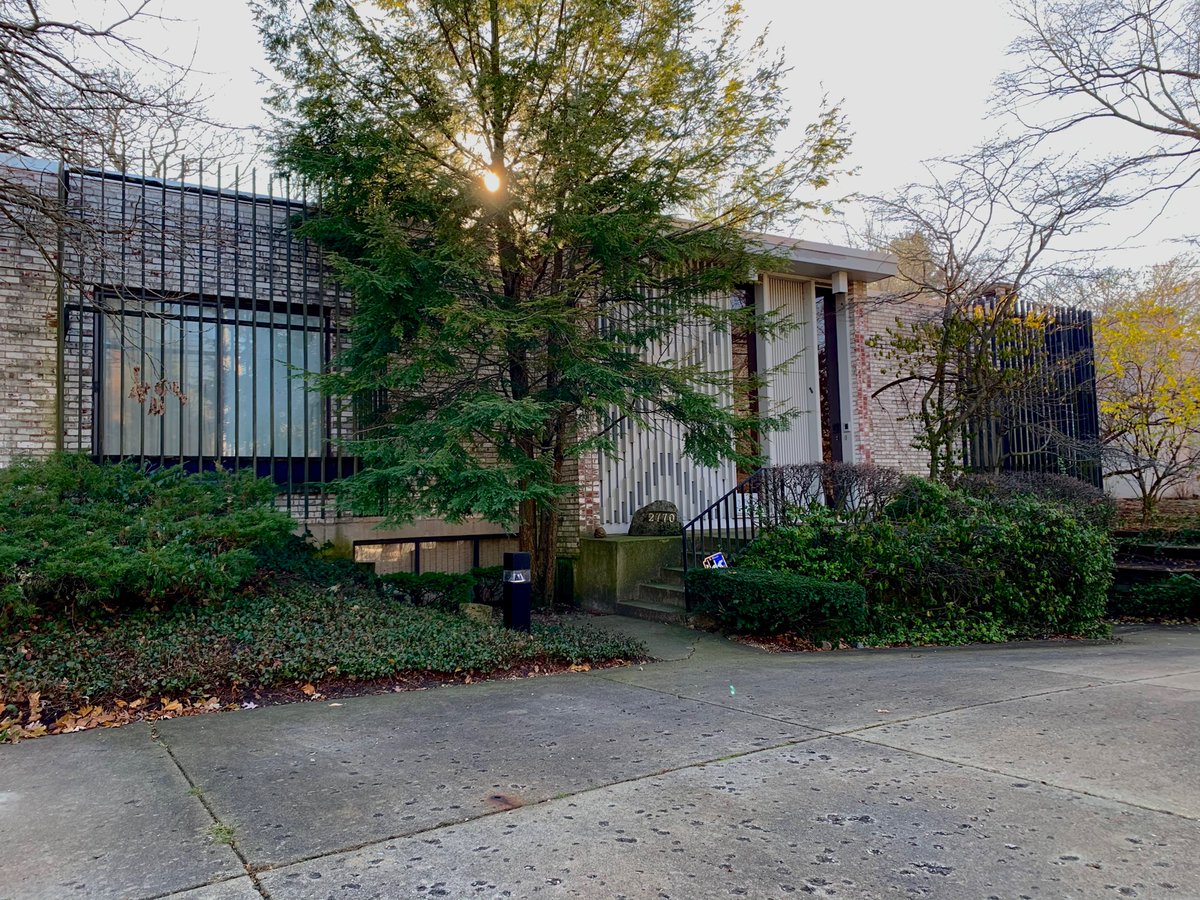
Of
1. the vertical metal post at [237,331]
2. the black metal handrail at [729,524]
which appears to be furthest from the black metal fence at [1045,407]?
the vertical metal post at [237,331]

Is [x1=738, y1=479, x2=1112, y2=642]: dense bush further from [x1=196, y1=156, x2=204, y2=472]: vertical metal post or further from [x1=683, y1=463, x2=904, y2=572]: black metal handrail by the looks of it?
[x1=196, y1=156, x2=204, y2=472]: vertical metal post

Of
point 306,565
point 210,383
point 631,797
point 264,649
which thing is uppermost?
point 210,383

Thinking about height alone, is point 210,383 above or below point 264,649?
above

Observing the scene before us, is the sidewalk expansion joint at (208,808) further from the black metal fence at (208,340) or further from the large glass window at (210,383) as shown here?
the large glass window at (210,383)

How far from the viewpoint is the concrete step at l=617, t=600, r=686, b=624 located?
870 centimetres

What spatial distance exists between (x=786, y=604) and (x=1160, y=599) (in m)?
6.44

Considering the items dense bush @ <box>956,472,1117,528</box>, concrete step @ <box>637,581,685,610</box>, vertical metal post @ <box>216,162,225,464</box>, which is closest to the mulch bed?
concrete step @ <box>637,581,685,610</box>

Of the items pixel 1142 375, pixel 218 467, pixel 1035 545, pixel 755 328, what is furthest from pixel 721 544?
pixel 1142 375

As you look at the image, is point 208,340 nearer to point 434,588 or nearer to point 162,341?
point 162,341

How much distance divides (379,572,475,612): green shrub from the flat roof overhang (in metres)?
6.17

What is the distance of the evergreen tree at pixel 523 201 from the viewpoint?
289 inches

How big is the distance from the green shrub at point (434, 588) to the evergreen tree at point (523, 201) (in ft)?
4.58

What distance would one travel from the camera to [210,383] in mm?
9242

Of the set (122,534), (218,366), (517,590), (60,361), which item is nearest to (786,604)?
(517,590)
